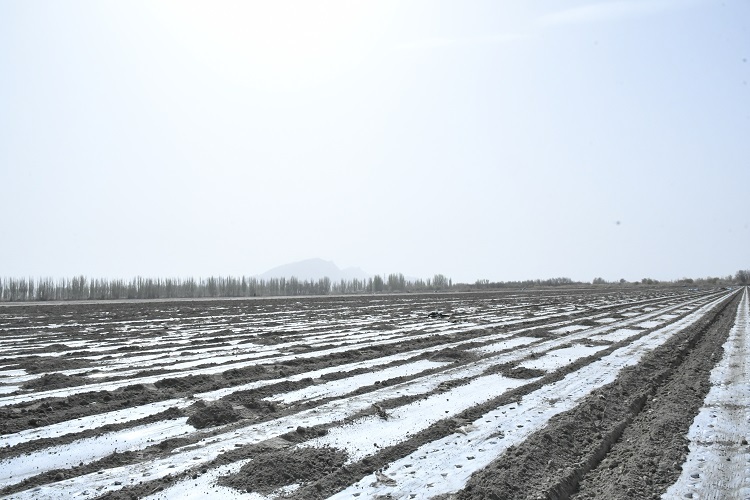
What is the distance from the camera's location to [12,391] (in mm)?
5973

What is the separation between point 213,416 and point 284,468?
155 cm

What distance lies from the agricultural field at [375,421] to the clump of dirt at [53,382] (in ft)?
0.12

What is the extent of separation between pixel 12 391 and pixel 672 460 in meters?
6.88

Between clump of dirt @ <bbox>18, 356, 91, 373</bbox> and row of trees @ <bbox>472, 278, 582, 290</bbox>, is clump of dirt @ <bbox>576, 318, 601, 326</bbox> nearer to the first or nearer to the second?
clump of dirt @ <bbox>18, 356, 91, 373</bbox>

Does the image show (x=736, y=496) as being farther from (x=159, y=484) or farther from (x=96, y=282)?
(x=96, y=282)

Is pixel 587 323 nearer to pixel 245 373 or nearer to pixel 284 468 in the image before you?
pixel 245 373

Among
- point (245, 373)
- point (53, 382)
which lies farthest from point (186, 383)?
point (53, 382)

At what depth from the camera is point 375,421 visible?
15.8 ft

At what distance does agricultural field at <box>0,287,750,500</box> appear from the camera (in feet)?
11.2

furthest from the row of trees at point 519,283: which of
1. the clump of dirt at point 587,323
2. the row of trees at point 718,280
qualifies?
the clump of dirt at point 587,323

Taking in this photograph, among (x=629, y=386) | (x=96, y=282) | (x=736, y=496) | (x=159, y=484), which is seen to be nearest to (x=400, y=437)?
(x=159, y=484)

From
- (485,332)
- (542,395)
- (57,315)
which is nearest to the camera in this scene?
(542,395)

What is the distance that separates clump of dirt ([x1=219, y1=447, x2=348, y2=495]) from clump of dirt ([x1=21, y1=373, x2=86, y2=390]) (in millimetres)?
3842

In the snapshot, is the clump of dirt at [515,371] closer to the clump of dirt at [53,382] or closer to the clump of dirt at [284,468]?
the clump of dirt at [284,468]
